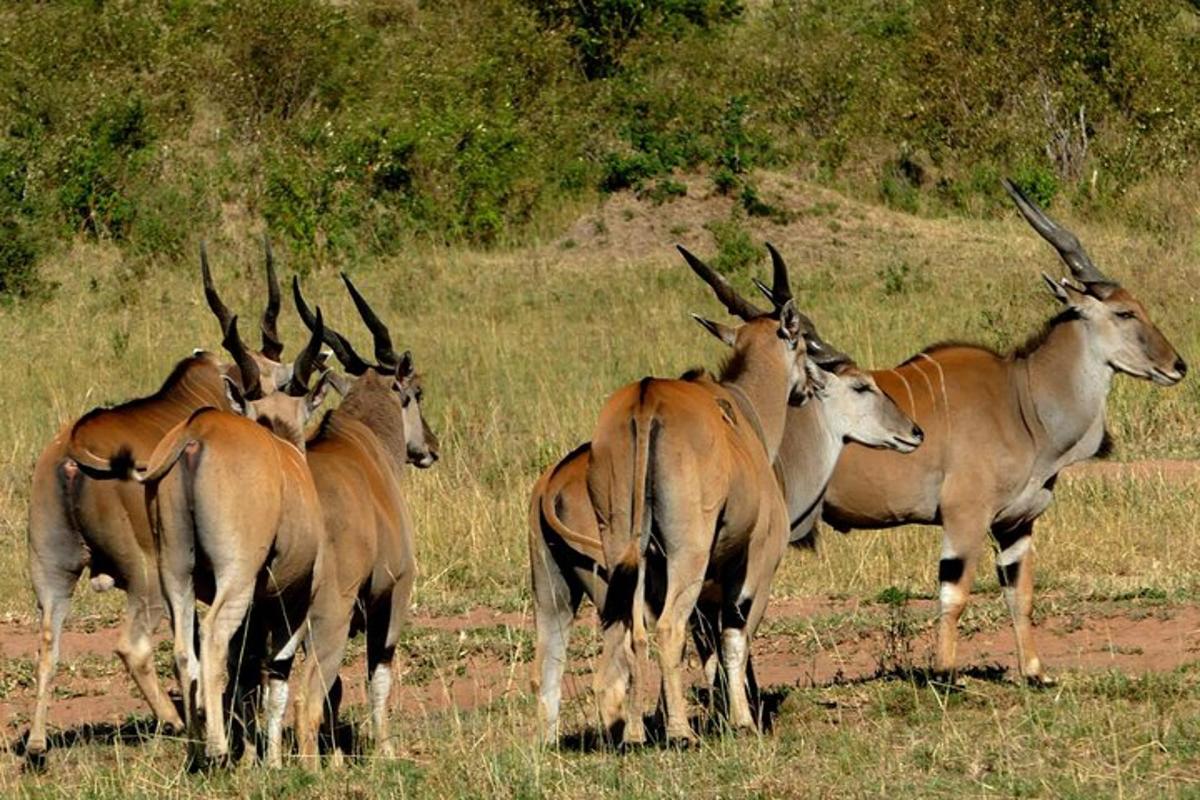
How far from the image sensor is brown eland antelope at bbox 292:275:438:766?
7.18 m

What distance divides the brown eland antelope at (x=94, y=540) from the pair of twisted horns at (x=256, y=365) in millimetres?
430

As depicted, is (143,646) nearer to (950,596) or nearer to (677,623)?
(677,623)

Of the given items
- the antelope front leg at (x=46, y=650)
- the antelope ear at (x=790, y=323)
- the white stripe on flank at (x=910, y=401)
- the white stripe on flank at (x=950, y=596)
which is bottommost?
the white stripe on flank at (x=950, y=596)

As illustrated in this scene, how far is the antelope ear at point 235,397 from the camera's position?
8358 millimetres

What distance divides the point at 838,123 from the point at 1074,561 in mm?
16610

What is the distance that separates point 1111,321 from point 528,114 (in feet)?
54.2

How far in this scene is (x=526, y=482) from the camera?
12.8 m

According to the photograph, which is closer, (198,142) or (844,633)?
(844,633)

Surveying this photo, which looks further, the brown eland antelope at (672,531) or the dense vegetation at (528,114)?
the dense vegetation at (528,114)

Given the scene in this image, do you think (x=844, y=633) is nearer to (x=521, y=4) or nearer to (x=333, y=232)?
(x=333, y=232)

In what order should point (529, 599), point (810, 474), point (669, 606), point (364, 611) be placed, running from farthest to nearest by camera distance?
point (529, 599)
point (810, 474)
point (364, 611)
point (669, 606)

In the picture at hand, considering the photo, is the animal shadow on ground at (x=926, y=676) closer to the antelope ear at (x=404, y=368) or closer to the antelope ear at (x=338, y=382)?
the antelope ear at (x=404, y=368)

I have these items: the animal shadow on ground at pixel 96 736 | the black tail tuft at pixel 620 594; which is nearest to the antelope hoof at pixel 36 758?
the animal shadow on ground at pixel 96 736

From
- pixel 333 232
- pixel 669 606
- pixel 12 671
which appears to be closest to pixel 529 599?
pixel 12 671
